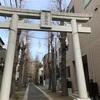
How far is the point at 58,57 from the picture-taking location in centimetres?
2670

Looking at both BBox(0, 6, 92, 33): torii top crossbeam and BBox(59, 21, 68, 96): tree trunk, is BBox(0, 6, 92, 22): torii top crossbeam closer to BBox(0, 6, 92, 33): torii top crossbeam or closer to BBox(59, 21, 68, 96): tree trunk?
BBox(0, 6, 92, 33): torii top crossbeam

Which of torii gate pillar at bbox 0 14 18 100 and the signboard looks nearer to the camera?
torii gate pillar at bbox 0 14 18 100

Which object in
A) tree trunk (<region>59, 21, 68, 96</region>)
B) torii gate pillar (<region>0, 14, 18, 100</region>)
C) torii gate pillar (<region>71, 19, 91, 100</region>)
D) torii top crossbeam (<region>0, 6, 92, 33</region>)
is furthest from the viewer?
tree trunk (<region>59, 21, 68, 96</region>)

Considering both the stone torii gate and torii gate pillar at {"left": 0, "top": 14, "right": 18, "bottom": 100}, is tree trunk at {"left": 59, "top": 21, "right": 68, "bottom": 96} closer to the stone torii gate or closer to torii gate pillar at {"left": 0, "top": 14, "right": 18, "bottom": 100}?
the stone torii gate

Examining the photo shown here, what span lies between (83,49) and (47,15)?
7.15m

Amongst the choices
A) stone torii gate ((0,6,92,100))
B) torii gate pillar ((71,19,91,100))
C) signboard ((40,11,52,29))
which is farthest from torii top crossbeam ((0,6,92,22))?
torii gate pillar ((71,19,91,100))

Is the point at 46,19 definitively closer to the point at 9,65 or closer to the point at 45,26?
the point at 45,26

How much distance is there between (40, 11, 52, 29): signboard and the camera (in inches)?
313

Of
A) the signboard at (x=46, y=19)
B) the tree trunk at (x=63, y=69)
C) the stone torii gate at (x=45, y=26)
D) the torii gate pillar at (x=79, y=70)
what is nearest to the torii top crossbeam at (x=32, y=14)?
the stone torii gate at (x=45, y=26)

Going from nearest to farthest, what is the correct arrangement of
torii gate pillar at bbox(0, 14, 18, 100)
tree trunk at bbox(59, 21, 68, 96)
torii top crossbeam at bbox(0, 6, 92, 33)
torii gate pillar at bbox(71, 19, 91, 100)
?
torii gate pillar at bbox(0, 14, 18, 100), torii gate pillar at bbox(71, 19, 91, 100), torii top crossbeam at bbox(0, 6, 92, 33), tree trunk at bbox(59, 21, 68, 96)

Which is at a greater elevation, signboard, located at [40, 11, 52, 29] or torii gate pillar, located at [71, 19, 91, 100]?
signboard, located at [40, 11, 52, 29]

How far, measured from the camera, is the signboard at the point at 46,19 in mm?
7941

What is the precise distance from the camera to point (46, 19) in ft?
26.6

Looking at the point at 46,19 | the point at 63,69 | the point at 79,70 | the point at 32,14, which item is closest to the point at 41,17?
the point at 46,19
